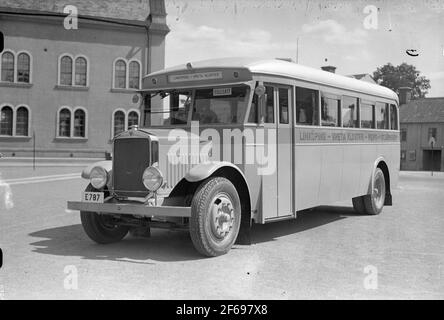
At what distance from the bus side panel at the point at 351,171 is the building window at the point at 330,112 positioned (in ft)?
2.15

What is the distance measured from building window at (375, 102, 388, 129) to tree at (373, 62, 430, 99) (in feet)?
199

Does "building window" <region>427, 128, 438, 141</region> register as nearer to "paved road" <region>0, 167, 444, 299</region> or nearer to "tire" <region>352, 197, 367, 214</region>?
"tire" <region>352, 197, 367, 214</region>

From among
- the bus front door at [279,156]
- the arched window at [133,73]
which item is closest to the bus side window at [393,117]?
the bus front door at [279,156]

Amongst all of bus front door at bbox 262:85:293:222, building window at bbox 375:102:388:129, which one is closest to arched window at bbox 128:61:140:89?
building window at bbox 375:102:388:129

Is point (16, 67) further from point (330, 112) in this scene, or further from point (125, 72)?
point (330, 112)

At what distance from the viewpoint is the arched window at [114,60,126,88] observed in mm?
35625

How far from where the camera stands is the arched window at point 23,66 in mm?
33781

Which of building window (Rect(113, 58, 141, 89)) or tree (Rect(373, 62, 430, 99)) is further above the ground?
tree (Rect(373, 62, 430, 99))

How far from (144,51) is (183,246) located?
3012 cm

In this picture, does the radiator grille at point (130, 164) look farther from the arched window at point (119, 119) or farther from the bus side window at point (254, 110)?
the arched window at point (119, 119)

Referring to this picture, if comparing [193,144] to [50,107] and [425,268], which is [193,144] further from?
→ [50,107]

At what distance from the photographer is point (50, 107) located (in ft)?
112
